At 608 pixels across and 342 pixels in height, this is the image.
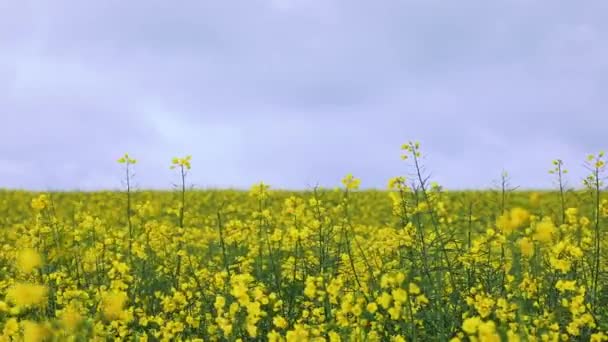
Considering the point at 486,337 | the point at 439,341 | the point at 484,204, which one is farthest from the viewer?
the point at 484,204

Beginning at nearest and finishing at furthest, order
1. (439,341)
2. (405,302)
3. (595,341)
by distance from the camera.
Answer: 1. (405,302)
2. (595,341)
3. (439,341)

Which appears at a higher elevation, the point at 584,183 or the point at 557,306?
the point at 584,183

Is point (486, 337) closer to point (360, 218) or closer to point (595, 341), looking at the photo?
point (595, 341)

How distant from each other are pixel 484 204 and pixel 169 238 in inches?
620

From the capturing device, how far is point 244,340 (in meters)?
5.54

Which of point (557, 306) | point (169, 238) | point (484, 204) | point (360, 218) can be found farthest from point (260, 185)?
point (484, 204)

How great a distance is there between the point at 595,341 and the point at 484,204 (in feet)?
56.1

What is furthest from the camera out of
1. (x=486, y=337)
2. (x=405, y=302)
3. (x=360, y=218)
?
(x=360, y=218)

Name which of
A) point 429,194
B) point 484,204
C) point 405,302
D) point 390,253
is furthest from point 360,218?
point 405,302

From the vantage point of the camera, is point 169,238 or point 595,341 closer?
point 595,341

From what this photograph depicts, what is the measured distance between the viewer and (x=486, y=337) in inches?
135

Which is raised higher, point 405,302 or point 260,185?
point 260,185

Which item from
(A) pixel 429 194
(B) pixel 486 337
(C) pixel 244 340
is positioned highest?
(A) pixel 429 194

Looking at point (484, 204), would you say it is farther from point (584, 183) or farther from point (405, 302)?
point (405, 302)
